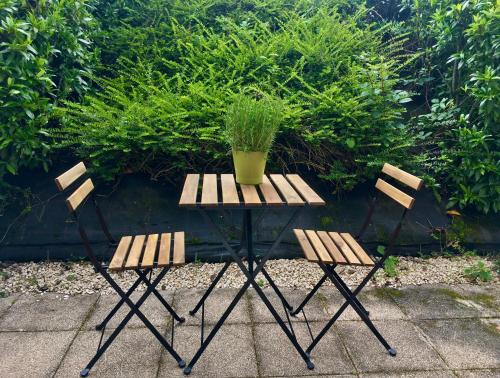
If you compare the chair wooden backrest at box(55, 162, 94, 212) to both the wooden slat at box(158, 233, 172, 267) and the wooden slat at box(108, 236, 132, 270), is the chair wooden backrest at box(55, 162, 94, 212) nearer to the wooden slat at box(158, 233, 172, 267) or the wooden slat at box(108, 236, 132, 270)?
the wooden slat at box(108, 236, 132, 270)

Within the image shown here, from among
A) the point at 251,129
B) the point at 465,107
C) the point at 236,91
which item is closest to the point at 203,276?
the point at 251,129

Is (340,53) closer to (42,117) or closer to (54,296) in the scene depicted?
(42,117)

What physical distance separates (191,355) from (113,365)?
48 cm

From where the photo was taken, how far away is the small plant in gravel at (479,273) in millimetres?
3398

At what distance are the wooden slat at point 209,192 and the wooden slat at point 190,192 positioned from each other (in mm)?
53

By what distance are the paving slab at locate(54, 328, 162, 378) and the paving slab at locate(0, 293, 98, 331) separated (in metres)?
0.24

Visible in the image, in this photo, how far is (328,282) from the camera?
3.33 metres

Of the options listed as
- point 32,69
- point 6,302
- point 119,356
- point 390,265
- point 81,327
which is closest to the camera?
point 119,356

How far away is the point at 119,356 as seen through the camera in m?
2.35

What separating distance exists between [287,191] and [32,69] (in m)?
2.71

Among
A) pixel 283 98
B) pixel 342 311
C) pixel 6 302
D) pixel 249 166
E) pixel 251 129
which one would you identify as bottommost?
pixel 6 302

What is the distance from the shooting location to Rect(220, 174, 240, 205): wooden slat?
2.05 metres

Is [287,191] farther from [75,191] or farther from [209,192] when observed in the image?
[75,191]

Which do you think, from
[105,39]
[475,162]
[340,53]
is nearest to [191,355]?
[475,162]
